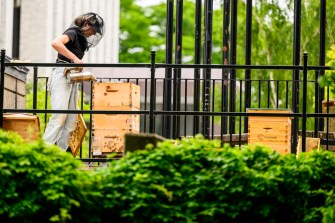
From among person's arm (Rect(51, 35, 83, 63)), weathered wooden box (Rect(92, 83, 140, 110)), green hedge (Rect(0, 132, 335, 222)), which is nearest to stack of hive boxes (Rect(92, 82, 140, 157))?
weathered wooden box (Rect(92, 83, 140, 110))

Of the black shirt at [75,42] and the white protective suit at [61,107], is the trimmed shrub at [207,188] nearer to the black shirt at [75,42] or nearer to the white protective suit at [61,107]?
the white protective suit at [61,107]

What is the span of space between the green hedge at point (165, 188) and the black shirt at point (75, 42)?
5990mm

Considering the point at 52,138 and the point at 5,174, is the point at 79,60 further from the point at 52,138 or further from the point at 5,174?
the point at 5,174

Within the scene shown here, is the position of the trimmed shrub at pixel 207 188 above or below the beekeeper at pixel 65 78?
below

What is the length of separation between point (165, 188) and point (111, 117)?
724cm

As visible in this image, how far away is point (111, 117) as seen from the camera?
17062mm

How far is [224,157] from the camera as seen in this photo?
10172 millimetres

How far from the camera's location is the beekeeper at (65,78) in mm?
15906

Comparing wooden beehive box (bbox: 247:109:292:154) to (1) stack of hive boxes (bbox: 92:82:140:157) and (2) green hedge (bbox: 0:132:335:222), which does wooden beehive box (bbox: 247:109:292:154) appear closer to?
(1) stack of hive boxes (bbox: 92:82:140:157)

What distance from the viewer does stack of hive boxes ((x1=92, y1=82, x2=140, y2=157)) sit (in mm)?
16797

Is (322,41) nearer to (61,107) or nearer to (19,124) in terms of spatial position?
(61,107)

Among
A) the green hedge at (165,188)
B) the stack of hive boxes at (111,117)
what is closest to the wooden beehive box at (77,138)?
the stack of hive boxes at (111,117)

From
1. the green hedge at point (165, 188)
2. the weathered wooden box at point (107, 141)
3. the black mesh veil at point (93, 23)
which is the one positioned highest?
the black mesh veil at point (93, 23)

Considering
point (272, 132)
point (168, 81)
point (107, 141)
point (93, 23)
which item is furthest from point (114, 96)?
point (272, 132)
